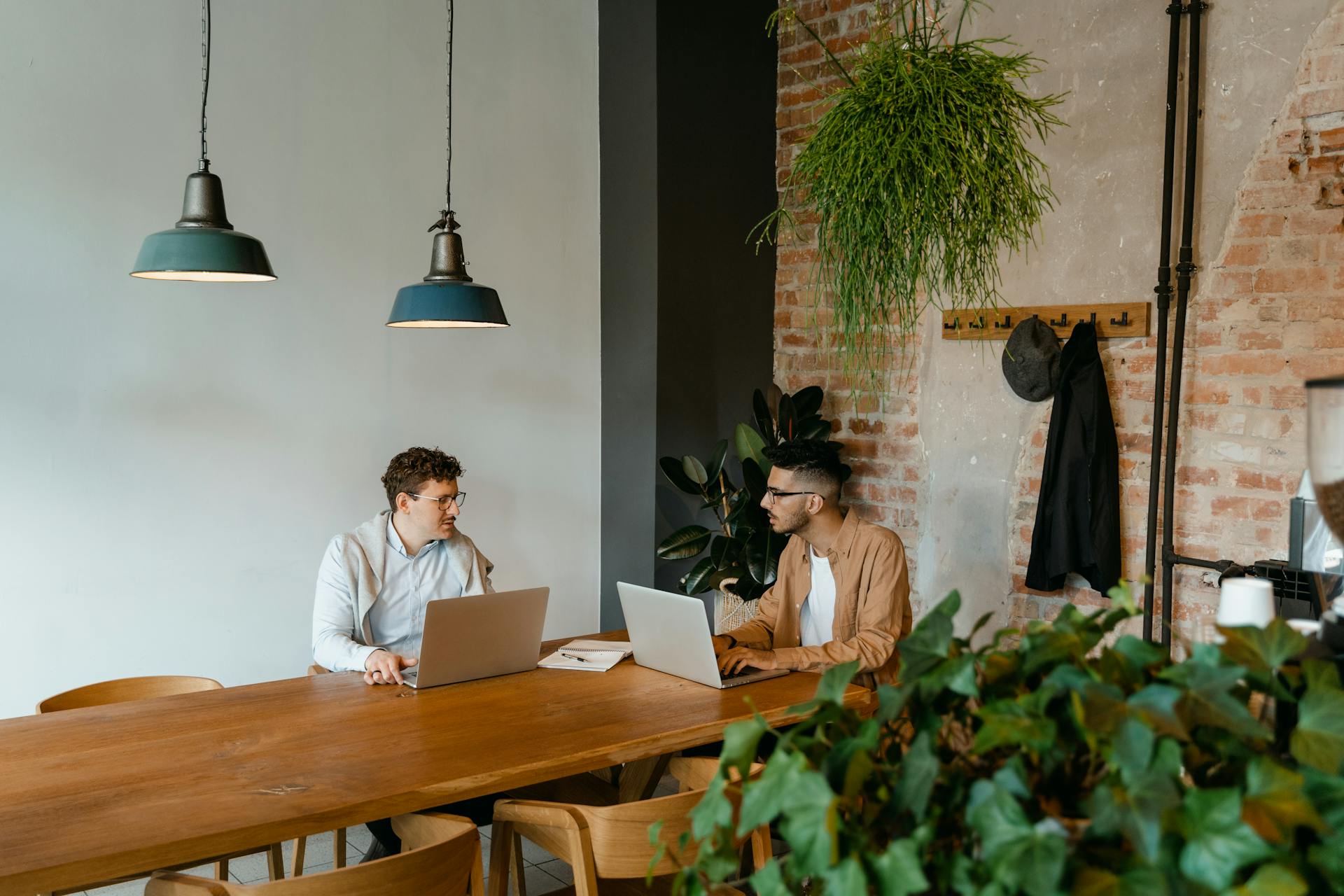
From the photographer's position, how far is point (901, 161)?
2271 mm

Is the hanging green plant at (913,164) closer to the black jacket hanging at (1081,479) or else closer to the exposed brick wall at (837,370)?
the black jacket hanging at (1081,479)

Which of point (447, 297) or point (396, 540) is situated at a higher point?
point (447, 297)

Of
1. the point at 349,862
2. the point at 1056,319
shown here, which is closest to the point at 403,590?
the point at 349,862

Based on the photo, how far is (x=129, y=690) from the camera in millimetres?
2996

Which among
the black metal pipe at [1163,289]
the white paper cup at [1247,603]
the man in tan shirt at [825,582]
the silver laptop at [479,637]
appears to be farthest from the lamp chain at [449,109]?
the white paper cup at [1247,603]

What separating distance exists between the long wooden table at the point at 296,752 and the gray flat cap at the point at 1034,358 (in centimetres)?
143

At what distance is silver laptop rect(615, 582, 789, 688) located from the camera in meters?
2.78

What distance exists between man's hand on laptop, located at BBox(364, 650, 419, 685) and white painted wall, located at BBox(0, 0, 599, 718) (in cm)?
135

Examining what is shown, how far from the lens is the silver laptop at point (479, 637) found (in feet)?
9.07

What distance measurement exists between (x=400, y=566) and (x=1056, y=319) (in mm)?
2393

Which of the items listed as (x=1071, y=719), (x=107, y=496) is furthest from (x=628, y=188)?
(x=1071, y=719)

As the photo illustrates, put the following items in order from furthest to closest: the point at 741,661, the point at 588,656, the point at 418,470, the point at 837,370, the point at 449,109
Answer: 1. the point at 837,370
2. the point at 449,109
3. the point at 418,470
4. the point at 588,656
5. the point at 741,661

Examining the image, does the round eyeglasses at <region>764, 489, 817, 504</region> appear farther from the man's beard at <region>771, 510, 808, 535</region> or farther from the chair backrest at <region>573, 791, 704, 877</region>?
the chair backrest at <region>573, 791, 704, 877</region>

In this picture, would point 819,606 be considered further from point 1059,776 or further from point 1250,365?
point 1059,776
